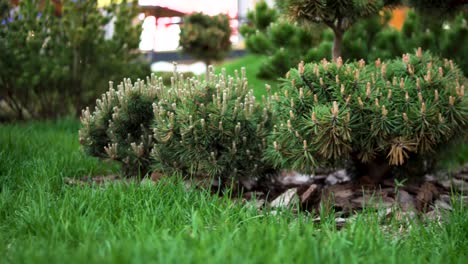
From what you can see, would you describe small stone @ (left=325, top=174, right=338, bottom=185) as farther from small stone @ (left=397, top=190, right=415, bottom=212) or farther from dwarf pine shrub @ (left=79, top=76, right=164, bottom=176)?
dwarf pine shrub @ (left=79, top=76, right=164, bottom=176)

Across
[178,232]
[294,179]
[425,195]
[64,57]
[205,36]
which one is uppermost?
[205,36]

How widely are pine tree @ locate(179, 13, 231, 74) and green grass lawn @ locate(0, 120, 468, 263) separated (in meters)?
9.66

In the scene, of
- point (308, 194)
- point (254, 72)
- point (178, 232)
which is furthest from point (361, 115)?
point (254, 72)

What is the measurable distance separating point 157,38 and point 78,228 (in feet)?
52.9

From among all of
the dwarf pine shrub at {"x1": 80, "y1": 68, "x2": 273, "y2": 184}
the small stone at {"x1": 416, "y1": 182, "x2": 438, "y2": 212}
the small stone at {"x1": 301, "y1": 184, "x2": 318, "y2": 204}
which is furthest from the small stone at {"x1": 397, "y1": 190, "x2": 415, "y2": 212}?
the dwarf pine shrub at {"x1": 80, "y1": 68, "x2": 273, "y2": 184}

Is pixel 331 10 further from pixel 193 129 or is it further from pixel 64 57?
pixel 64 57

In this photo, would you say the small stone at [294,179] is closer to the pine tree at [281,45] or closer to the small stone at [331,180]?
the small stone at [331,180]

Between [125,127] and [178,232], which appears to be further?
[125,127]

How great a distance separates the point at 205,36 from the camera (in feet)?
46.5

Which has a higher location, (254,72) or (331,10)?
(331,10)

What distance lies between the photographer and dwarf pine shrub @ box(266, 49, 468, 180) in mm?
4484

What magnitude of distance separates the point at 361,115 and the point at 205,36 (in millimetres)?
9938

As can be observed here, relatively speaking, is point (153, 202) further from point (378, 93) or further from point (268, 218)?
point (378, 93)

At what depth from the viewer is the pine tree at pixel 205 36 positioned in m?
14.3
